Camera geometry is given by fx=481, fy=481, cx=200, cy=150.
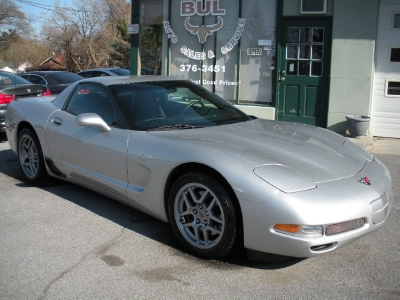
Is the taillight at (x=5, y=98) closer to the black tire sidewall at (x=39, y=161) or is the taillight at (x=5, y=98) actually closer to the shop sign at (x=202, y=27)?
the black tire sidewall at (x=39, y=161)

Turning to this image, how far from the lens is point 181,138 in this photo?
4.20 meters

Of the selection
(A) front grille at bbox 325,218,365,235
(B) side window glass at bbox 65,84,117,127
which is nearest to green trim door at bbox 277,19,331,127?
(B) side window glass at bbox 65,84,117,127

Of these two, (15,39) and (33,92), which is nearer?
(33,92)

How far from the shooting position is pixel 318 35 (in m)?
9.64

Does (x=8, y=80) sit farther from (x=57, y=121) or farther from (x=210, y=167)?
(x=210, y=167)

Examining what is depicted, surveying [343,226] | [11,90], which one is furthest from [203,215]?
[11,90]

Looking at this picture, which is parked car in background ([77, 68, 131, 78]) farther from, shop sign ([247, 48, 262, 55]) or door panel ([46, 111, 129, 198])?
door panel ([46, 111, 129, 198])

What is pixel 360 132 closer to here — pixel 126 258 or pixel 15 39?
pixel 126 258

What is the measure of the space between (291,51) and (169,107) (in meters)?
5.67

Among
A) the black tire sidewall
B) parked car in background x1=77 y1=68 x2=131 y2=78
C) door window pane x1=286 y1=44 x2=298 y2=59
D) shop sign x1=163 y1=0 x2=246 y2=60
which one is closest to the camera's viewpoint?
the black tire sidewall

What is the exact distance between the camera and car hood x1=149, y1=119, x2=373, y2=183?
3748 mm

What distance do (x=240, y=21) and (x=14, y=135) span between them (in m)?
5.85

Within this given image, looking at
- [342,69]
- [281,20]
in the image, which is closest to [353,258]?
[342,69]

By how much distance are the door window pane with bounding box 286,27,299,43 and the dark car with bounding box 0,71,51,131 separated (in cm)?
511
